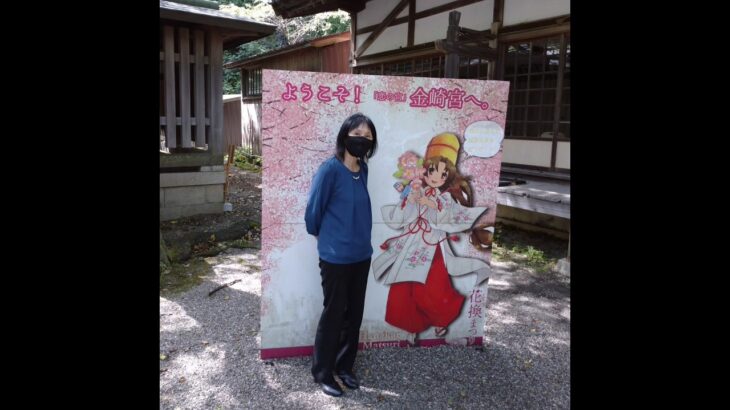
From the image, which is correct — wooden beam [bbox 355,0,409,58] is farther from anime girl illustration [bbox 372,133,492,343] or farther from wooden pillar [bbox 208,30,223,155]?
anime girl illustration [bbox 372,133,492,343]

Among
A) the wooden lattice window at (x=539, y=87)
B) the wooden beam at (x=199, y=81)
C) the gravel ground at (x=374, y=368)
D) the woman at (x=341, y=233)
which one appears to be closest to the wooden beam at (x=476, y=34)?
the wooden lattice window at (x=539, y=87)

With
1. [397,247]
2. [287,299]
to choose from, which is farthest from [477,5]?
[287,299]

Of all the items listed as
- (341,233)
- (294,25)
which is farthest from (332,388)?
(294,25)

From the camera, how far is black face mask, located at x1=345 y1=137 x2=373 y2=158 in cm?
345

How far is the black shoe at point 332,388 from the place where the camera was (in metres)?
3.53

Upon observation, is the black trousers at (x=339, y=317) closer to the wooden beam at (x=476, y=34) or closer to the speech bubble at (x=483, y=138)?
the speech bubble at (x=483, y=138)

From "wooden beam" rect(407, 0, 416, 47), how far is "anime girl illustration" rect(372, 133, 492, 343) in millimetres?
7317

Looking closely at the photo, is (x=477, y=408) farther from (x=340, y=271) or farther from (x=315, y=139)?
(x=315, y=139)

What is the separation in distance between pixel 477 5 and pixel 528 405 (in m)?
7.72

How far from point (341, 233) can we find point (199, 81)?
5.54 m

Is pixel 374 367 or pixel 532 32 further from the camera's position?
pixel 532 32

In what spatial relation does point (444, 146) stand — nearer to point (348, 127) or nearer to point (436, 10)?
point (348, 127)

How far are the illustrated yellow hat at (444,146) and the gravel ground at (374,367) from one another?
5.65ft

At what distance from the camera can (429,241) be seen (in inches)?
164
